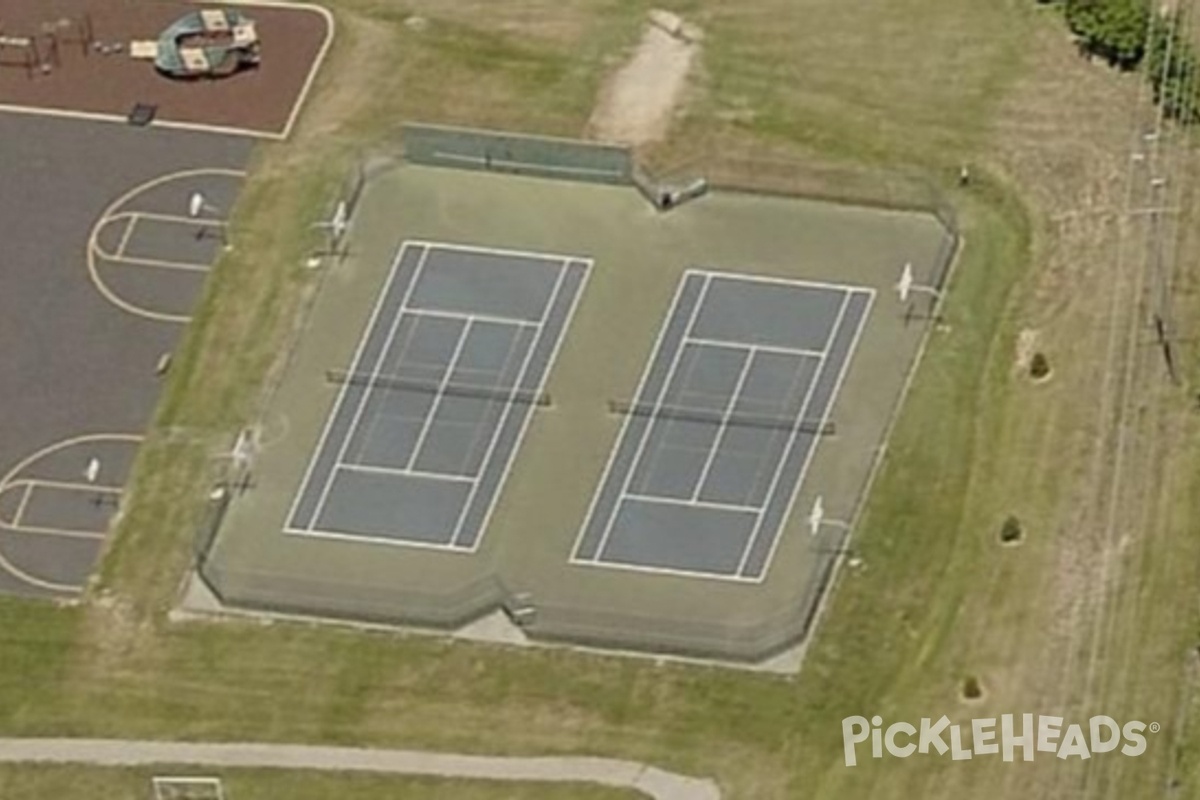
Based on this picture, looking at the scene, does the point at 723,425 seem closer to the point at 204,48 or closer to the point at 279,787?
the point at 279,787

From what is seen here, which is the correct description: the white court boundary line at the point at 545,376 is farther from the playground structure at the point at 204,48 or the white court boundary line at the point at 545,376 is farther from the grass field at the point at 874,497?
the playground structure at the point at 204,48

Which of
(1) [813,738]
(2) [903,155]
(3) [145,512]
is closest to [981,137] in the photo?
(2) [903,155]

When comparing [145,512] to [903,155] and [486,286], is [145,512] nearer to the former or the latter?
[486,286]

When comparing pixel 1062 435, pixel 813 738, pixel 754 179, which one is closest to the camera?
pixel 813 738

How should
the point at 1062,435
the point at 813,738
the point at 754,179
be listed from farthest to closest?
the point at 754,179 → the point at 1062,435 → the point at 813,738

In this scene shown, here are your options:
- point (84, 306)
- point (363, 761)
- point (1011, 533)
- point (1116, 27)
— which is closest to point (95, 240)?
point (84, 306)

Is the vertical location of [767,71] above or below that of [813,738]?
above
